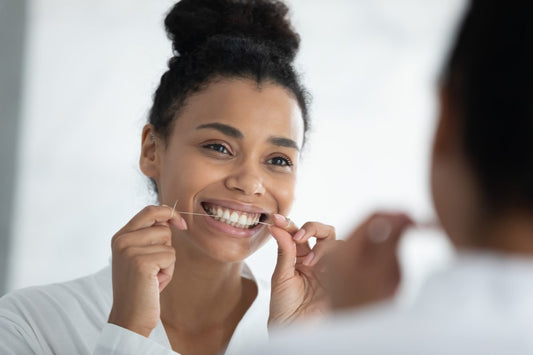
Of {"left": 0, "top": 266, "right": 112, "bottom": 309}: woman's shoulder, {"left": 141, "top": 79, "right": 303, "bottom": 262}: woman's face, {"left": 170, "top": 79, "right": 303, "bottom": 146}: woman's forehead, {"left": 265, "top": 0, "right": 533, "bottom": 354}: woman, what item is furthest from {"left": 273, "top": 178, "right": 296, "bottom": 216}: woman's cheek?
{"left": 265, "top": 0, "right": 533, "bottom": 354}: woman

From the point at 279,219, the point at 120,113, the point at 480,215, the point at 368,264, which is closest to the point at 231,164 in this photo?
the point at 279,219

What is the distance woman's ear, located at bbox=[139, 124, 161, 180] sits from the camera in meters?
1.53

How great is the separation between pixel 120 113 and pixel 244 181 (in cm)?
106

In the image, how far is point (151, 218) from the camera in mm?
1272

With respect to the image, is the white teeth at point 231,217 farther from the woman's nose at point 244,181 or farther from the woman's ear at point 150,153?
the woman's ear at point 150,153

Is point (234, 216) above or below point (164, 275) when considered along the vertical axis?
above

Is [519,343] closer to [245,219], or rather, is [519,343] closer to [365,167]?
[245,219]

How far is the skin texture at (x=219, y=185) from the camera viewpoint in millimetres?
1407

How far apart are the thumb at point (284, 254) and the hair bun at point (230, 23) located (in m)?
0.48

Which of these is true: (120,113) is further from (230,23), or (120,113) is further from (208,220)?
(208,220)

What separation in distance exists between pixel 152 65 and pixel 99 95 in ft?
0.73

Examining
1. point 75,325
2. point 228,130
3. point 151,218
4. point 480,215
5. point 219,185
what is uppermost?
point 228,130

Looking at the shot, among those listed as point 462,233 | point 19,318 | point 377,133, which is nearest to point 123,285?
point 19,318

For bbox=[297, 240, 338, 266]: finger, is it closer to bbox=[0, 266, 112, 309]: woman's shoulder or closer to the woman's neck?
bbox=[0, 266, 112, 309]: woman's shoulder
